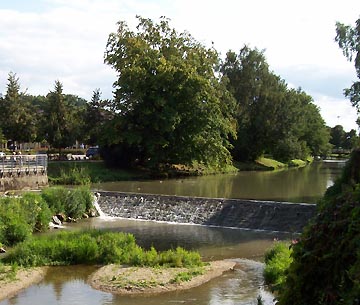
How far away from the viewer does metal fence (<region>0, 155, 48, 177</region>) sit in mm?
37713

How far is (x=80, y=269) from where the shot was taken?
18062 mm

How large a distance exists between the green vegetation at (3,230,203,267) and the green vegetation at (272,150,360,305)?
12664mm

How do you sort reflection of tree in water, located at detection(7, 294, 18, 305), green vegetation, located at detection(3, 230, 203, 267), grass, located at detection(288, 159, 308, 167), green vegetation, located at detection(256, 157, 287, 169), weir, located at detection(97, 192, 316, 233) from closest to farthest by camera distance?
1. reflection of tree in water, located at detection(7, 294, 18, 305)
2. green vegetation, located at detection(3, 230, 203, 267)
3. weir, located at detection(97, 192, 316, 233)
4. green vegetation, located at detection(256, 157, 287, 169)
5. grass, located at detection(288, 159, 308, 167)

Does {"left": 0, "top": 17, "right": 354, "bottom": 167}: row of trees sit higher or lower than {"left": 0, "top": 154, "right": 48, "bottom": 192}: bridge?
higher

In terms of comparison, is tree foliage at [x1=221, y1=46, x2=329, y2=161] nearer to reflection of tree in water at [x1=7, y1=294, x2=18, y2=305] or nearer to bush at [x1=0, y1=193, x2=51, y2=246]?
bush at [x1=0, y1=193, x2=51, y2=246]

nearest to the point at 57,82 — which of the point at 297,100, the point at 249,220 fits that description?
the point at 249,220

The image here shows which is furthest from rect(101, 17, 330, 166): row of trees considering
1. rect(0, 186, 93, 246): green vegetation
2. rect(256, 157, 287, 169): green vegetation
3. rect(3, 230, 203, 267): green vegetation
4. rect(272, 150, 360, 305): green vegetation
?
rect(272, 150, 360, 305): green vegetation

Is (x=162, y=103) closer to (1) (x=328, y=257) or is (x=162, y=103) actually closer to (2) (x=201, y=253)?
(2) (x=201, y=253)

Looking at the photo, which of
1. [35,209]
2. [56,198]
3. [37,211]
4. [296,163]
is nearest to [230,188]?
[56,198]

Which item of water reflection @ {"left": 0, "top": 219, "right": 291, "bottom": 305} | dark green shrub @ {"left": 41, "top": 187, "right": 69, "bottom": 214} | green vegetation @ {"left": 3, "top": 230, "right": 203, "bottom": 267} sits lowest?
water reflection @ {"left": 0, "top": 219, "right": 291, "bottom": 305}

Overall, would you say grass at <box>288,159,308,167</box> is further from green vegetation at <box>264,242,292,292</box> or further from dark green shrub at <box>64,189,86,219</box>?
green vegetation at <box>264,242,292,292</box>

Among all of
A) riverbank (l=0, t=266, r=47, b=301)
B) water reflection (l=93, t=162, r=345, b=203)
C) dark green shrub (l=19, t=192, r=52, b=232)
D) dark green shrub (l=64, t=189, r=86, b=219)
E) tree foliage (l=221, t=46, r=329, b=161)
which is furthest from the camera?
tree foliage (l=221, t=46, r=329, b=161)

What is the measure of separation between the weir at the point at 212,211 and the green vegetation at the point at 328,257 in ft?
63.8

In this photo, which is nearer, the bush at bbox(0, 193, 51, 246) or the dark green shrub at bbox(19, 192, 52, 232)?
the bush at bbox(0, 193, 51, 246)
